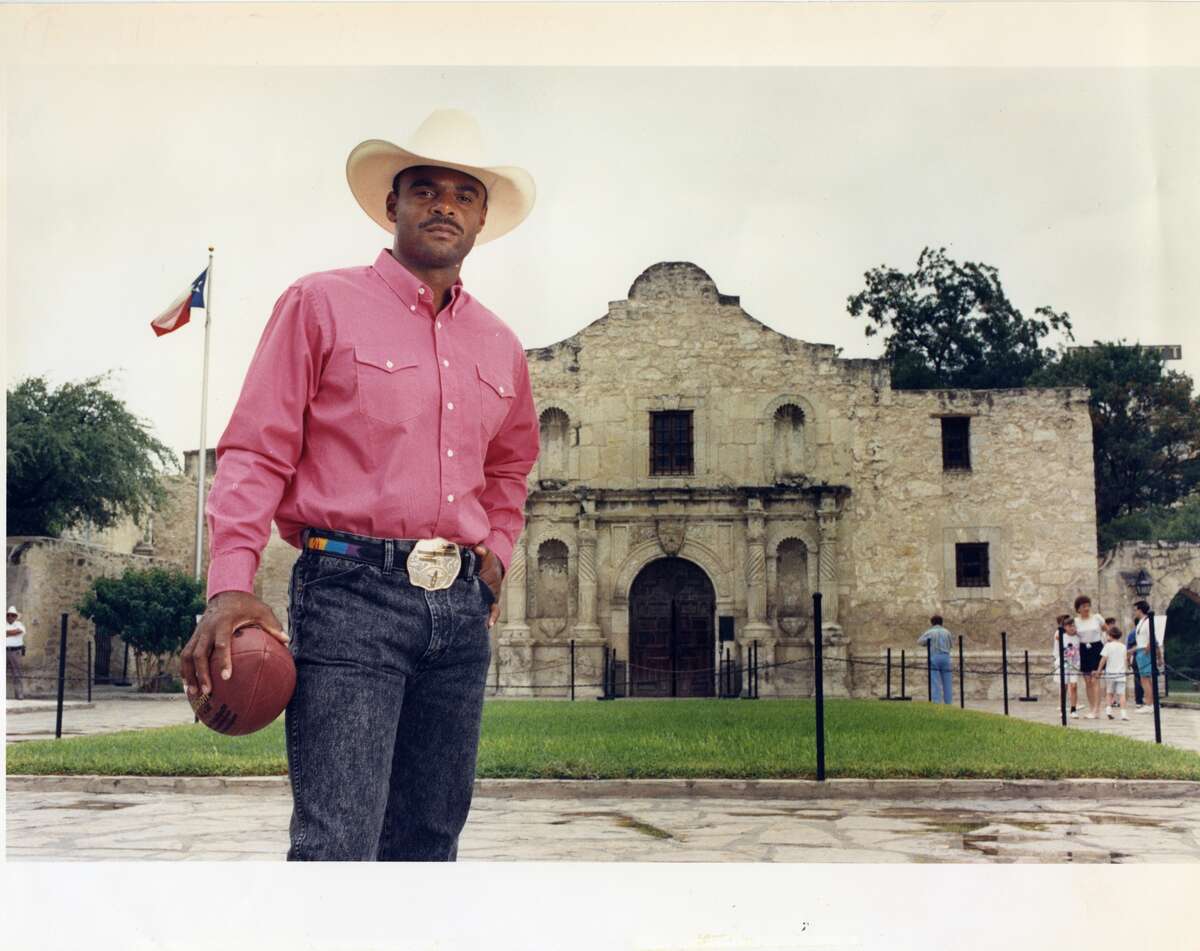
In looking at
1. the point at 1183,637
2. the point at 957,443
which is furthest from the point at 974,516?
the point at 1183,637

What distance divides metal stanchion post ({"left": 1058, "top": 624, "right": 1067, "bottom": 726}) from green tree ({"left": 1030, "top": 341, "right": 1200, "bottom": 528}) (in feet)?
1.99

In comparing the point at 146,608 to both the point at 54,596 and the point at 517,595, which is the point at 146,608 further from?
the point at 517,595

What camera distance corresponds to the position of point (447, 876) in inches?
144

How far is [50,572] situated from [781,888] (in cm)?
441

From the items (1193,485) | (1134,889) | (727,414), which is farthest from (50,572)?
(1193,485)

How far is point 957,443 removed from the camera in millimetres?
7852

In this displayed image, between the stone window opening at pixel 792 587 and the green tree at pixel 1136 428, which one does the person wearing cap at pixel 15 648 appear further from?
the green tree at pixel 1136 428

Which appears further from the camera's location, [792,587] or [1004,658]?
[792,587]

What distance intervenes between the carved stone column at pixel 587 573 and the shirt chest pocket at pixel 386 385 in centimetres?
461

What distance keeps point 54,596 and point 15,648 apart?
41cm

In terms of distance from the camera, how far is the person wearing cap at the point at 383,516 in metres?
2.98

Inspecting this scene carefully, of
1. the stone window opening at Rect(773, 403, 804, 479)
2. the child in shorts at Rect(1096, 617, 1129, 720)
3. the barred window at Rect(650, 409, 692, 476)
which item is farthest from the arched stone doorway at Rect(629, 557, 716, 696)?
the child in shorts at Rect(1096, 617, 1129, 720)

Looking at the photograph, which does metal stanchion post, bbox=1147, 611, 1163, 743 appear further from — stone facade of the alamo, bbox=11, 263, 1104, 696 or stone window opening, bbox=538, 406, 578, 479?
stone window opening, bbox=538, 406, 578, 479

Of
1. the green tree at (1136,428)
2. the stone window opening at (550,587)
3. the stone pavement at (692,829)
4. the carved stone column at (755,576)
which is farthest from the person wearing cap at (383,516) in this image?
the stone window opening at (550,587)
